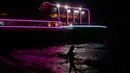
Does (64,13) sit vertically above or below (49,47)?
above

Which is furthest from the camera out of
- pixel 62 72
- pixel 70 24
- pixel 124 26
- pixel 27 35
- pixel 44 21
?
pixel 124 26

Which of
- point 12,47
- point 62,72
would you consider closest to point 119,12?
point 12,47

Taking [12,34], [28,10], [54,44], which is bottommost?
[54,44]

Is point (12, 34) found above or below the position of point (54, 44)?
above

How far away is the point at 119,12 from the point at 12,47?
3243cm

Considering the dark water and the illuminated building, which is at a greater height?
the illuminated building

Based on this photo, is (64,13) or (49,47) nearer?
(49,47)

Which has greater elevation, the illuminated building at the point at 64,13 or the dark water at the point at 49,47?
the illuminated building at the point at 64,13

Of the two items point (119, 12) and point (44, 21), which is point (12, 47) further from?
point (119, 12)

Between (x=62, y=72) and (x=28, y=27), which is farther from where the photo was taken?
(x=28, y=27)

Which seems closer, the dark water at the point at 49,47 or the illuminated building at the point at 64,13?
the dark water at the point at 49,47

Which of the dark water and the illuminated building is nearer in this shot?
the dark water

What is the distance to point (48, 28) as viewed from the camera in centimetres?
2900

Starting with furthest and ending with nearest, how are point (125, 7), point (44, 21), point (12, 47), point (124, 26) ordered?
point (125, 7) < point (124, 26) < point (44, 21) < point (12, 47)
